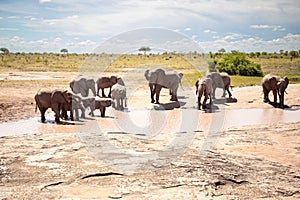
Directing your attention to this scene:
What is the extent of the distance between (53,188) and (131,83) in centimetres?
1952

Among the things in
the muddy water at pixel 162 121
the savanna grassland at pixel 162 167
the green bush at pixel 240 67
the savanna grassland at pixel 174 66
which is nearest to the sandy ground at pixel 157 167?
the savanna grassland at pixel 162 167

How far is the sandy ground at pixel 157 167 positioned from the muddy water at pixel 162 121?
2401 mm

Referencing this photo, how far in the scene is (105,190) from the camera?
16.5ft

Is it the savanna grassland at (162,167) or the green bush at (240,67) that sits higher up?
the green bush at (240,67)

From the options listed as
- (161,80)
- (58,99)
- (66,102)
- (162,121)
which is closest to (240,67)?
(161,80)

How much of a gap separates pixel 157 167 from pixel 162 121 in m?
7.04

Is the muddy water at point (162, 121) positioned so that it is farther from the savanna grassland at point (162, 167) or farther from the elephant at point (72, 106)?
the savanna grassland at point (162, 167)

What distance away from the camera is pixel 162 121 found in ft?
42.7

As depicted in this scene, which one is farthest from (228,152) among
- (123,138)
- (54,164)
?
(54,164)

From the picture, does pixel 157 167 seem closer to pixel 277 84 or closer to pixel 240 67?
pixel 277 84

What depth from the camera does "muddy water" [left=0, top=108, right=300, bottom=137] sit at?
37.6 feet

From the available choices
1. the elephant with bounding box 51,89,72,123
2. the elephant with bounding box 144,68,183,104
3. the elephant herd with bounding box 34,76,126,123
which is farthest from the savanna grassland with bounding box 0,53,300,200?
the elephant with bounding box 144,68,183,104

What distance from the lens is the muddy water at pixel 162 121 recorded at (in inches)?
451

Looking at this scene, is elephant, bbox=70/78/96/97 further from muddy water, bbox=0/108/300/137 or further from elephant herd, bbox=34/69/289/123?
muddy water, bbox=0/108/300/137
